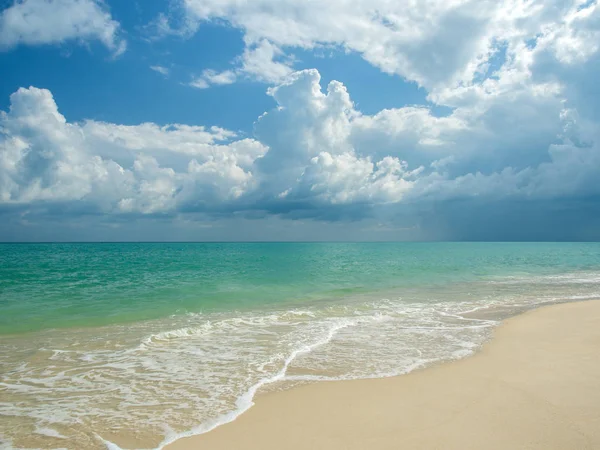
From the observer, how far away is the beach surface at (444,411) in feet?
17.6

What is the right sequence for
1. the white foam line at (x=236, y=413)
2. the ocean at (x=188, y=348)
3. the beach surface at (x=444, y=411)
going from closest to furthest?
the beach surface at (x=444, y=411) → the white foam line at (x=236, y=413) → the ocean at (x=188, y=348)

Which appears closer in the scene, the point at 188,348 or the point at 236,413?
the point at 236,413

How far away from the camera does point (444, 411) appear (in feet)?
20.6

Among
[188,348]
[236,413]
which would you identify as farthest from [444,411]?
[188,348]

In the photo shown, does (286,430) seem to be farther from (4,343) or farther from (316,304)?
(316,304)

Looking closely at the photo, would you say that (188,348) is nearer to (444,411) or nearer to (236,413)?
(236,413)

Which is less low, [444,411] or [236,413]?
[444,411]

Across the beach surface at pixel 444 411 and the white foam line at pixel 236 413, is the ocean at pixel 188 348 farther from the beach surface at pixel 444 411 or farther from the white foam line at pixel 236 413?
the beach surface at pixel 444 411

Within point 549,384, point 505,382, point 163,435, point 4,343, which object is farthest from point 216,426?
point 4,343

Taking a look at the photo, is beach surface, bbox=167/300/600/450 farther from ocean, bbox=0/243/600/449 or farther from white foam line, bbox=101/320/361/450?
ocean, bbox=0/243/600/449

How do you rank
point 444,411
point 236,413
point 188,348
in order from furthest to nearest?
point 188,348, point 236,413, point 444,411

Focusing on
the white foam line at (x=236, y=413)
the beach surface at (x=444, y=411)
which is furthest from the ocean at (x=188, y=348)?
the beach surface at (x=444, y=411)

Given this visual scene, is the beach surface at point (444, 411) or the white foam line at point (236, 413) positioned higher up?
the beach surface at point (444, 411)

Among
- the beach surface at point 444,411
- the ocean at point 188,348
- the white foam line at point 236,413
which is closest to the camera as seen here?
the beach surface at point 444,411
